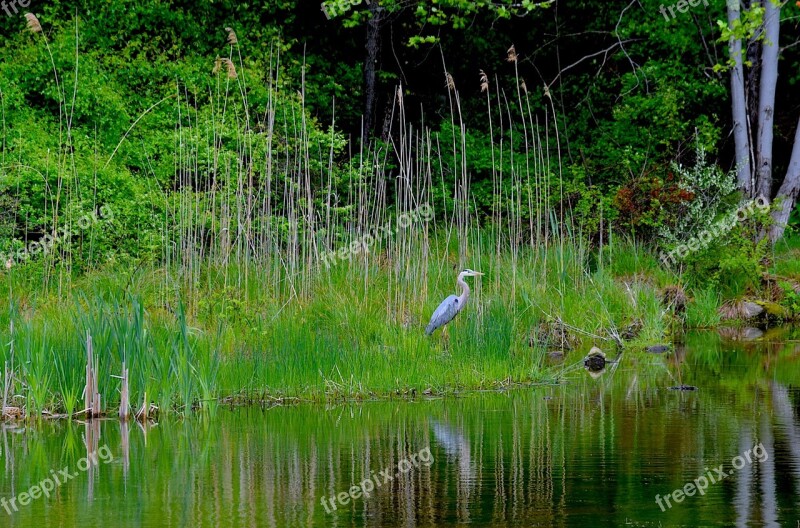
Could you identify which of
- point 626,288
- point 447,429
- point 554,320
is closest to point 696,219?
point 626,288

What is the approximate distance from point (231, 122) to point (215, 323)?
596 centimetres

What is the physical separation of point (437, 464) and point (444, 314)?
4081 mm

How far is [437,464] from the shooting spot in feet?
21.3

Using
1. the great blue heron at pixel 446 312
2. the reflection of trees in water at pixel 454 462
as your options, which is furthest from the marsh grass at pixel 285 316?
the reflection of trees in water at pixel 454 462

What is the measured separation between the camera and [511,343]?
401 inches

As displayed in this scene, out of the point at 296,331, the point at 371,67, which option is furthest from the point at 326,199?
the point at 296,331

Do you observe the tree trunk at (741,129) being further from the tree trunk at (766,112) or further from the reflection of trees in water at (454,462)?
the reflection of trees in water at (454,462)

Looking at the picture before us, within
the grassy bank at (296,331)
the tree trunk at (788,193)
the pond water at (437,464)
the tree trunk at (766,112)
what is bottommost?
the pond water at (437,464)

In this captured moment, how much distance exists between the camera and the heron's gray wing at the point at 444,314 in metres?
Result: 10.4

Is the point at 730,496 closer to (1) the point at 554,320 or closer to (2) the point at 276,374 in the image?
(2) the point at 276,374

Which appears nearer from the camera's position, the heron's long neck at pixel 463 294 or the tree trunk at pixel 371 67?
the heron's long neck at pixel 463 294

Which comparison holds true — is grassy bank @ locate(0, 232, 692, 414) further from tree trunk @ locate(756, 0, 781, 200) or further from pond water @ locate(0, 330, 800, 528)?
tree trunk @ locate(756, 0, 781, 200)

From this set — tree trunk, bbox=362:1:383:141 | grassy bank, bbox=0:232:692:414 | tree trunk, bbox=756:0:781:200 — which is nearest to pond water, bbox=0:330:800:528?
grassy bank, bbox=0:232:692:414

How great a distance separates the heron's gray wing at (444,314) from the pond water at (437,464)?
1227 mm
